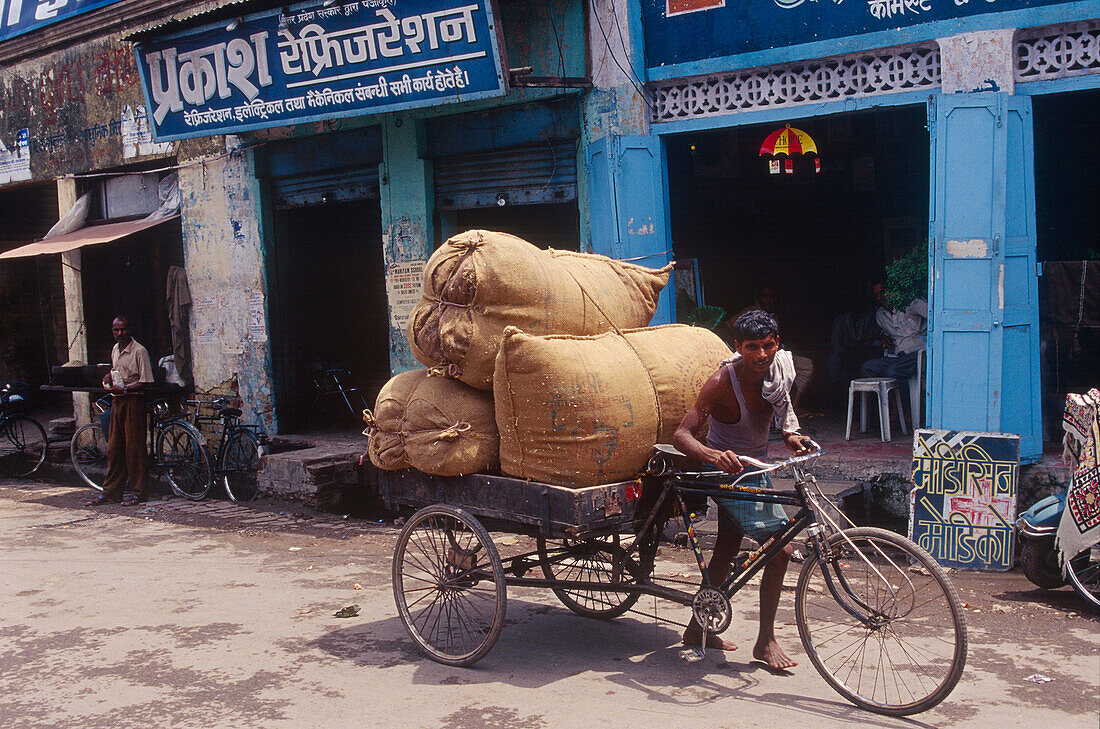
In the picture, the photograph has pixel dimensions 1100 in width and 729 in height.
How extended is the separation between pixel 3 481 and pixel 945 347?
35.8ft

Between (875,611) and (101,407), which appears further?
(101,407)

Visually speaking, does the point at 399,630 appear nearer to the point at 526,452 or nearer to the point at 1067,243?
the point at 526,452

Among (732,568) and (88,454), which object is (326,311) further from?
(732,568)

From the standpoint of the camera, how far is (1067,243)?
975cm

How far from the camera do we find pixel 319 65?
9359 millimetres

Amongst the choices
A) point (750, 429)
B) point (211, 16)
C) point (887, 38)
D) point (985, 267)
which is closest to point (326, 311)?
point (211, 16)

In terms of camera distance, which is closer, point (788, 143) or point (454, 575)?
point (454, 575)

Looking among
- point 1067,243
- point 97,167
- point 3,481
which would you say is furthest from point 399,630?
point 97,167

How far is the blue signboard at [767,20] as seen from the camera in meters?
7.03

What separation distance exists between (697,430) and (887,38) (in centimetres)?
419

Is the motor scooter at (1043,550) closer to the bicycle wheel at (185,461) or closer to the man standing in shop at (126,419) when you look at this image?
the bicycle wheel at (185,461)

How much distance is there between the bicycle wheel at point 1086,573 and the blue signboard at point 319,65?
563 cm

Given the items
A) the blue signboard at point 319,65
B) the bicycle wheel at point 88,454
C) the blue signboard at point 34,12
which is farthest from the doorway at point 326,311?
the blue signboard at point 34,12

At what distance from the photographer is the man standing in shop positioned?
32.3ft
